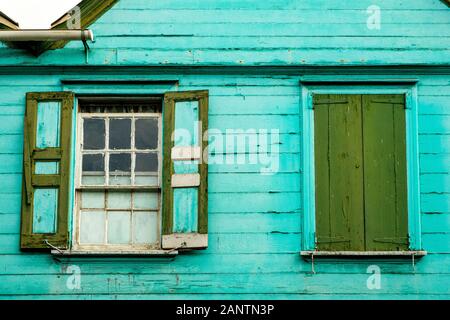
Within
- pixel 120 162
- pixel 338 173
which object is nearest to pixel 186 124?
pixel 120 162

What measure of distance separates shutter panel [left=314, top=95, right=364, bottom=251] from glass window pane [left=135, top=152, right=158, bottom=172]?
1.58m

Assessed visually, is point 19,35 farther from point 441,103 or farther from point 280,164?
point 441,103

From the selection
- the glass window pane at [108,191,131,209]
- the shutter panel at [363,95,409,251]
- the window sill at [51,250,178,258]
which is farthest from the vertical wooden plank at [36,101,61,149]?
the shutter panel at [363,95,409,251]

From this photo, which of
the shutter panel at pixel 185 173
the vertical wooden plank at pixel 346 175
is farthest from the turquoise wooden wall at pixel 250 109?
the vertical wooden plank at pixel 346 175

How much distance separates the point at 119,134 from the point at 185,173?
2.78 feet

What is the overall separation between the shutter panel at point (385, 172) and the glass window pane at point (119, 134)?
2.33 meters

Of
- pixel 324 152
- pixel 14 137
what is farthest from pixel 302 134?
pixel 14 137

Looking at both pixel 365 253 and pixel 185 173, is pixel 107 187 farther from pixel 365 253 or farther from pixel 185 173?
pixel 365 253

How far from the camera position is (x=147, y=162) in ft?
29.4

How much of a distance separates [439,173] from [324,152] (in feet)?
3.69

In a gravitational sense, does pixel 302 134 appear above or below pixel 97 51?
below

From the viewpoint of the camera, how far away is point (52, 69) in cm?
900

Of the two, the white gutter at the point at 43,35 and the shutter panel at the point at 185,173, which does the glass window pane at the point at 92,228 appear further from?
the white gutter at the point at 43,35

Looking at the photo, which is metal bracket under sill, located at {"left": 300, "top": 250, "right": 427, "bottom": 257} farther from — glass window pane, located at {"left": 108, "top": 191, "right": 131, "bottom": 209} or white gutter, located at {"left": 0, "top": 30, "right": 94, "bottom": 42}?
white gutter, located at {"left": 0, "top": 30, "right": 94, "bottom": 42}
